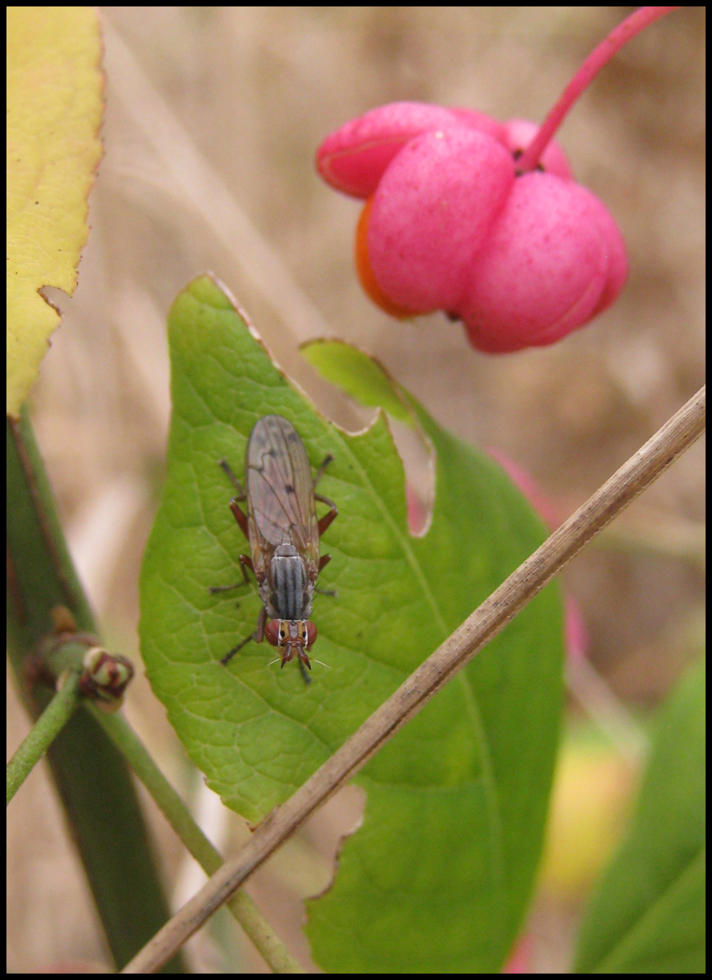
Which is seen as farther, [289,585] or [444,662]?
[289,585]

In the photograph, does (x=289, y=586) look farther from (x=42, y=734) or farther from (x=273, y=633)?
(x=42, y=734)

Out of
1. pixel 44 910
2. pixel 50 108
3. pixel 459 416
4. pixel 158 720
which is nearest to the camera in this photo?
pixel 50 108

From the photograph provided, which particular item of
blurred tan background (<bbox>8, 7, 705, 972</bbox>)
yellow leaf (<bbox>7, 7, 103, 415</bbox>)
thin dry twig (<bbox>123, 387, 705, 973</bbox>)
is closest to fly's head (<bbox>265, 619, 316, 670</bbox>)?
thin dry twig (<bbox>123, 387, 705, 973</bbox>)

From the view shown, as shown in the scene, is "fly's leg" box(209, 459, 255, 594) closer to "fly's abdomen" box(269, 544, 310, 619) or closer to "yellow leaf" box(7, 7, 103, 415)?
"fly's abdomen" box(269, 544, 310, 619)

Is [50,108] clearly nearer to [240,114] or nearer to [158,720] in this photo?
[158,720]

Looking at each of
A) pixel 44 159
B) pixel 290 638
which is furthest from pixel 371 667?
pixel 44 159

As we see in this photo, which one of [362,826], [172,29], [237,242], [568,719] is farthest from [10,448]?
[172,29]
